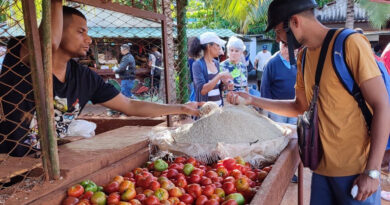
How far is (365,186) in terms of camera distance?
1735mm

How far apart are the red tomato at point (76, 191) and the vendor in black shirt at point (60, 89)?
12.2 inches

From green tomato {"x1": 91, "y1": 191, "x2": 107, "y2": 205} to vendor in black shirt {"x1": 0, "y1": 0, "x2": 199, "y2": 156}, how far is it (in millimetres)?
427

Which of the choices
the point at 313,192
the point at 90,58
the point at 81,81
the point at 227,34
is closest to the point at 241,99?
the point at 313,192

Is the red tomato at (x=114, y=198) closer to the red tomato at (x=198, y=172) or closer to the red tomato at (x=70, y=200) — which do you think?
the red tomato at (x=70, y=200)

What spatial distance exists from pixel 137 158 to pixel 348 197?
145cm

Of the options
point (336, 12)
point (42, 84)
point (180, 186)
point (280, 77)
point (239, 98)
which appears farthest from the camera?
point (336, 12)

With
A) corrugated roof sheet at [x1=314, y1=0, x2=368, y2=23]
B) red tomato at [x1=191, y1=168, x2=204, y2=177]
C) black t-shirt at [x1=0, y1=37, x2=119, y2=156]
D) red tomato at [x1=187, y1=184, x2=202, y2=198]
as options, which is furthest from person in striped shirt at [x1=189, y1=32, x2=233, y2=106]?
corrugated roof sheet at [x1=314, y1=0, x2=368, y2=23]

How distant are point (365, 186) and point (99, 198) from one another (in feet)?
4.74

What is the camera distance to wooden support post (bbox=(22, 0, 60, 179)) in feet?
5.17

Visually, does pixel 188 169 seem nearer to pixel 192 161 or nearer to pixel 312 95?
pixel 192 161

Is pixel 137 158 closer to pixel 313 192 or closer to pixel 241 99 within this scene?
pixel 241 99

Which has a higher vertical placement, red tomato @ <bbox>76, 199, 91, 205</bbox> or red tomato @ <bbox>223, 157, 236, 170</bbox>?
red tomato @ <bbox>76, 199, 91, 205</bbox>

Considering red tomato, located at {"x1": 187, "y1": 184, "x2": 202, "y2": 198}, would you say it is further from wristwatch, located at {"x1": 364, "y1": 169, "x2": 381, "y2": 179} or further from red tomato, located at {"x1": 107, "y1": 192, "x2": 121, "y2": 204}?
wristwatch, located at {"x1": 364, "y1": 169, "x2": 381, "y2": 179}

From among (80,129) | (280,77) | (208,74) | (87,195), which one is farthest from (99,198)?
(280,77)
